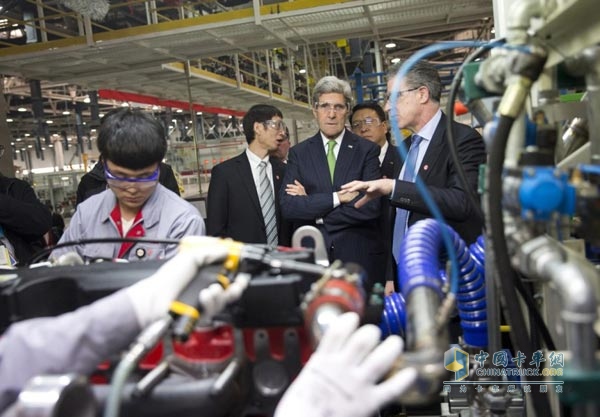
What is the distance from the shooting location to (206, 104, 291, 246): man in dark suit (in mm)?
2531

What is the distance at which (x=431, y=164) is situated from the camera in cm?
188

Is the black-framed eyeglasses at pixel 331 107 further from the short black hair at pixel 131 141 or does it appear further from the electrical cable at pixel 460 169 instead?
the electrical cable at pixel 460 169

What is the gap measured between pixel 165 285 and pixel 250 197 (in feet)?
5.98

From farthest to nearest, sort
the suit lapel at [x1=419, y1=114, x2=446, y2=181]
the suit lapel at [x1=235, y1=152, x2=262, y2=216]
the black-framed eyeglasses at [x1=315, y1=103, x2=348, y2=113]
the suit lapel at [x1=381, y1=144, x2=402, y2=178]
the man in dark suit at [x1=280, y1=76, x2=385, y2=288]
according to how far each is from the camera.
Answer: the suit lapel at [x1=381, y1=144, x2=402, y2=178] → the suit lapel at [x1=235, y1=152, x2=262, y2=216] → the black-framed eyeglasses at [x1=315, y1=103, x2=348, y2=113] → the man in dark suit at [x1=280, y1=76, x2=385, y2=288] → the suit lapel at [x1=419, y1=114, x2=446, y2=181]

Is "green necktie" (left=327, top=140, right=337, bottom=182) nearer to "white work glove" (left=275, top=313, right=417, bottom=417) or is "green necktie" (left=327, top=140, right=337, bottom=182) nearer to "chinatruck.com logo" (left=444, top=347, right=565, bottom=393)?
"chinatruck.com logo" (left=444, top=347, right=565, bottom=393)

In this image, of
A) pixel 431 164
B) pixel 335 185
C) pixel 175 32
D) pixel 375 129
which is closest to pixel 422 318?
pixel 431 164

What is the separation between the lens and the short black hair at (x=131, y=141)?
4.30ft

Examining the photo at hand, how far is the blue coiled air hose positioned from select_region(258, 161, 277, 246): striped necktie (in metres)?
1.37

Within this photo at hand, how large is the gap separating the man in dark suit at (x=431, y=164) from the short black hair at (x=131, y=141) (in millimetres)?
790

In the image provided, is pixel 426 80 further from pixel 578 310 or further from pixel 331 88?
pixel 578 310

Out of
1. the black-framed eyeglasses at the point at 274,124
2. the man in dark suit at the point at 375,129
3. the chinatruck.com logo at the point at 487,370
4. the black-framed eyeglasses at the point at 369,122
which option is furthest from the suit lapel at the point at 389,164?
the chinatruck.com logo at the point at 487,370

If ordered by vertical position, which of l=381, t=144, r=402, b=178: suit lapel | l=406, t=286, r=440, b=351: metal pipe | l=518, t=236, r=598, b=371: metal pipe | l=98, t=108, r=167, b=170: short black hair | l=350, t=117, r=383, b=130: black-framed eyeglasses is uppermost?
l=350, t=117, r=383, b=130: black-framed eyeglasses

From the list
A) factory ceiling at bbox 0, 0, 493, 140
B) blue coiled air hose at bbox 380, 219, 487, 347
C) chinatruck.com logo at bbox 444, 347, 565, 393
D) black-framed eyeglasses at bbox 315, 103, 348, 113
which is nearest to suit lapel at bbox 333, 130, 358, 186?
black-framed eyeglasses at bbox 315, 103, 348, 113

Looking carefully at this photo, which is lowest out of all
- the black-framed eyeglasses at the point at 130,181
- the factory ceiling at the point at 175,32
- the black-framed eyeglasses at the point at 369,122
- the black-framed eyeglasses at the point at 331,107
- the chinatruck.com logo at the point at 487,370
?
the chinatruck.com logo at the point at 487,370
